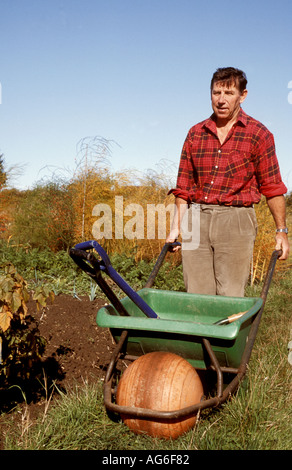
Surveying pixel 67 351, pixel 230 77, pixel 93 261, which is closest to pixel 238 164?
pixel 230 77

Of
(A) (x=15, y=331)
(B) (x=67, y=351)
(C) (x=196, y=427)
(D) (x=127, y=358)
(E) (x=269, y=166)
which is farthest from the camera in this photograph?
(B) (x=67, y=351)

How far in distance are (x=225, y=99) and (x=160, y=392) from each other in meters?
2.15

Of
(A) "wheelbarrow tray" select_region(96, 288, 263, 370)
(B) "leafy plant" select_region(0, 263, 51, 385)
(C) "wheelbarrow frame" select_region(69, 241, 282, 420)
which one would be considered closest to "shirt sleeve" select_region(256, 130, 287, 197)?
(A) "wheelbarrow tray" select_region(96, 288, 263, 370)

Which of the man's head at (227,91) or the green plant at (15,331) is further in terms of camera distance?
the man's head at (227,91)

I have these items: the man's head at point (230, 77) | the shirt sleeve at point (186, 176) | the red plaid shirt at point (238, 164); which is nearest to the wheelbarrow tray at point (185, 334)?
the red plaid shirt at point (238, 164)

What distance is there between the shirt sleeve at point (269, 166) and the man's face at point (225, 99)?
31 centimetres

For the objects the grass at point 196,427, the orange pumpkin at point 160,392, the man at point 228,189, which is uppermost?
the man at point 228,189

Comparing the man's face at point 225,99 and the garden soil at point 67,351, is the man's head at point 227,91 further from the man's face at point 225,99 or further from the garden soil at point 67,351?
the garden soil at point 67,351

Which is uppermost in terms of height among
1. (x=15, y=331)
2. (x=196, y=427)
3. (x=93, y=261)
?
(x=93, y=261)

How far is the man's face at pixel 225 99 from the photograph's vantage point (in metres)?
3.32

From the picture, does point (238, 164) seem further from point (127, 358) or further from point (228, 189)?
point (127, 358)

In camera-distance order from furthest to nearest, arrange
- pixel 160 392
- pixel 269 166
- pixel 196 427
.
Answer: pixel 269 166
pixel 196 427
pixel 160 392

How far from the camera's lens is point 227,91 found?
3322 mm

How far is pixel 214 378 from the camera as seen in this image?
2.68 m
